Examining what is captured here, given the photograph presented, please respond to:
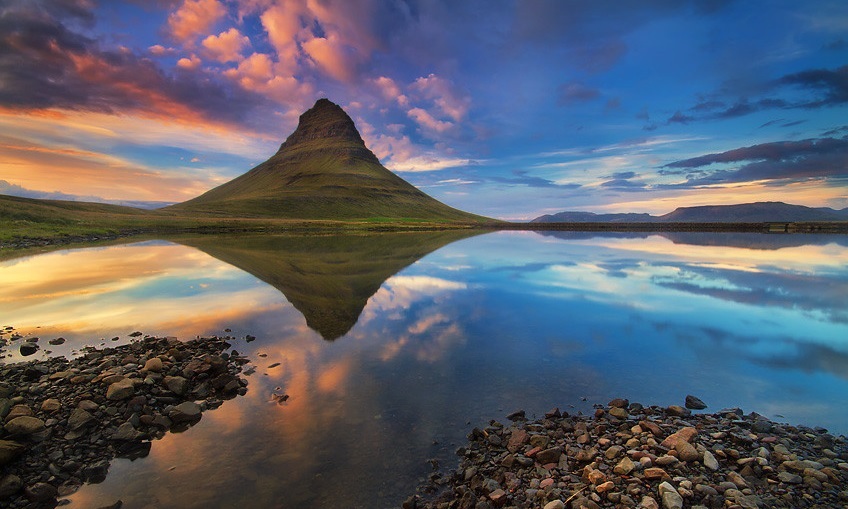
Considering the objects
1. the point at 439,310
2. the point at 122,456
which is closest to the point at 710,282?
the point at 439,310

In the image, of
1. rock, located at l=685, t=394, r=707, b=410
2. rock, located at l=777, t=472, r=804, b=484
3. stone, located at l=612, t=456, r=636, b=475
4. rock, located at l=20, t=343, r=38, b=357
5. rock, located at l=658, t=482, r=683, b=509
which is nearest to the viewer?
rock, located at l=658, t=482, r=683, b=509

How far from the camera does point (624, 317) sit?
2284cm

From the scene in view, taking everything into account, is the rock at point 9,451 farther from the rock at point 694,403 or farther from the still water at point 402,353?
the rock at point 694,403

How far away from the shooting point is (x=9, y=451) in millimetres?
8633

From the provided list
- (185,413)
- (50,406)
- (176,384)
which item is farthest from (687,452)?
(50,406)

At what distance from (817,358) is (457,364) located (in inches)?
609

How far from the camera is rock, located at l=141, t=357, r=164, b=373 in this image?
13.0 m

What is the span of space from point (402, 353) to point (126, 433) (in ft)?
31.1

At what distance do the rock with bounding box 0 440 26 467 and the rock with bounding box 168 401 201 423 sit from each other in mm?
3047

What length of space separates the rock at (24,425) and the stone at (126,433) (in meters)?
1.64

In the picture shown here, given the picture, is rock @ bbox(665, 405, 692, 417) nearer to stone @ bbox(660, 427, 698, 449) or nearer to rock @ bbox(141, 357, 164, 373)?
stone @ bbox(660, 427, 698, 449)

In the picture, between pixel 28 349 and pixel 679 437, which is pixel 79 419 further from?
pixel 679 437

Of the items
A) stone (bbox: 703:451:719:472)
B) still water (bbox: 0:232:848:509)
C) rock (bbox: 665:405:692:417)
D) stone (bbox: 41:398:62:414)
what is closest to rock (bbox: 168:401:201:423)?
still water (bbox: 0:232:848:509)

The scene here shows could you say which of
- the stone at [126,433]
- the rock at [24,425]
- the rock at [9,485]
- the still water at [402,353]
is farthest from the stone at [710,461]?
the rock at [24,425]
